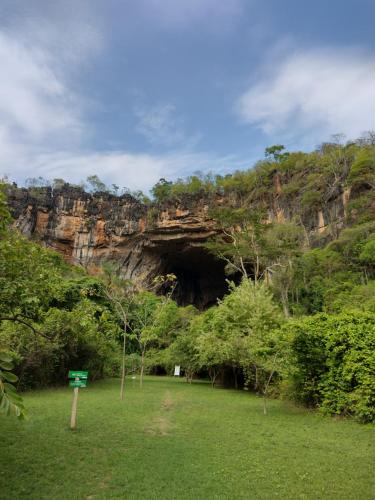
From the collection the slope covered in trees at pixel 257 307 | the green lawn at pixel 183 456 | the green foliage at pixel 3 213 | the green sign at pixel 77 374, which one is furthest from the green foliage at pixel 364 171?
the green foliage at pixel 3 213

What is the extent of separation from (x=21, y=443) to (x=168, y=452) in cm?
248

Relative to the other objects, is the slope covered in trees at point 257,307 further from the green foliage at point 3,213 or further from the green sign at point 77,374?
the green sign at point 77,374

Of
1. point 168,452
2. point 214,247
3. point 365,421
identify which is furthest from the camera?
point 214,247

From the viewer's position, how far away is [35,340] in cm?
1365

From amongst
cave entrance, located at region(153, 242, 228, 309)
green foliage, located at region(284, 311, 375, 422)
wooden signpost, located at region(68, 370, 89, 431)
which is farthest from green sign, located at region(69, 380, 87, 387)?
cave entrance, located at region(153, 242, 228, 309)

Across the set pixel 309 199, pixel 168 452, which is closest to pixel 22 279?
pixel 168 452

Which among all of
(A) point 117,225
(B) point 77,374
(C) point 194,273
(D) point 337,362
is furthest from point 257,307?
(C) point 194,273

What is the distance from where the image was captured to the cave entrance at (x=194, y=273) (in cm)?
4275

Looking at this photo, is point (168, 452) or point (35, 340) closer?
point (168, 452)

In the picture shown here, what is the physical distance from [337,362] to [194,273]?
39.0 m

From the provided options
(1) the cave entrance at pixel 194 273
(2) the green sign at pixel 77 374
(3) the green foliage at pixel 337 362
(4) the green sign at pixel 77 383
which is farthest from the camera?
(1) the cave entrance at pixel 194 273

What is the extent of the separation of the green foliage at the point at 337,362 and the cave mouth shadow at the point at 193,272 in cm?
3042

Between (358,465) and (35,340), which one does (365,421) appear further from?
(35,340)

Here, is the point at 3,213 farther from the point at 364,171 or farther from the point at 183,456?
the point at 364,171
